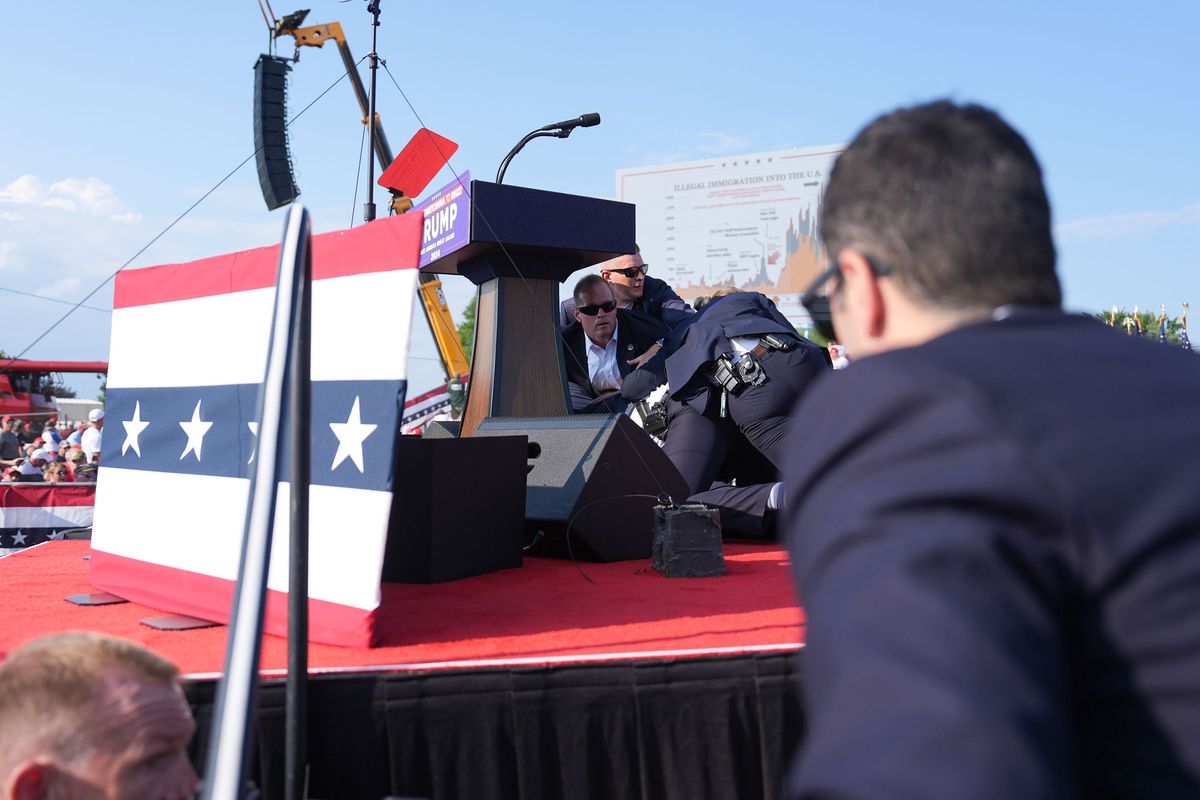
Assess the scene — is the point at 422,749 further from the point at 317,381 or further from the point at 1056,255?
the point at 1056,255

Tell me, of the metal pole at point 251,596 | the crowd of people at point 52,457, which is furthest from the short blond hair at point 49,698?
the crowd of people at point 52,457

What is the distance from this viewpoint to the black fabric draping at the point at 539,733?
1887mm

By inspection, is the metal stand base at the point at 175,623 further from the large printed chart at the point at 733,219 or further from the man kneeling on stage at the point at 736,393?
the large printed chart at the point at 733,219

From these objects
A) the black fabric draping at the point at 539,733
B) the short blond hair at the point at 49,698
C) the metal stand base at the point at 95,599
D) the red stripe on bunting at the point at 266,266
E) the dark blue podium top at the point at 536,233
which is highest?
the dark blue podium top at the point at 536,233

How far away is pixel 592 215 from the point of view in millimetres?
4434

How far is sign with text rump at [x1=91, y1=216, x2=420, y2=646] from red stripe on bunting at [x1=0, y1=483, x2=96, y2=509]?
5122mm

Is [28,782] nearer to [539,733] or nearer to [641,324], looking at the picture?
[539,733]

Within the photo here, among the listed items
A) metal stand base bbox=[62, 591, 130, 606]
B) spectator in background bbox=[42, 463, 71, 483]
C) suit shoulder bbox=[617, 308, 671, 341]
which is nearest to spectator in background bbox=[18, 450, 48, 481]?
spectator in background bbox=[42, 463, 71, 483]

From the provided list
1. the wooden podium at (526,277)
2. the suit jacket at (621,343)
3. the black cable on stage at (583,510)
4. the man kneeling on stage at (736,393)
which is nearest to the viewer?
the black cable on stage at (583,510)

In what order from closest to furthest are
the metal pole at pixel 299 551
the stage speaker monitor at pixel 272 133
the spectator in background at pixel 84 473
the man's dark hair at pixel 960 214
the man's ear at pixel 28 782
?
the man's dark hair at pixel 960 214, the man's ear at pixel 28 782, the metal pole at pixel 299 551, the spectator in background at pixel 84 473, the stage speaker monitor at pixel 272 133

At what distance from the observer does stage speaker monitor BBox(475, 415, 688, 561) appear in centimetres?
339

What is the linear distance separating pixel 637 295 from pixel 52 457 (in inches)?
494

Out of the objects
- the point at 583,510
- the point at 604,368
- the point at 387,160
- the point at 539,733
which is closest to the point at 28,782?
the point at 539,733

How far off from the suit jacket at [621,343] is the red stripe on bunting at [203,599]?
9.03 feet
